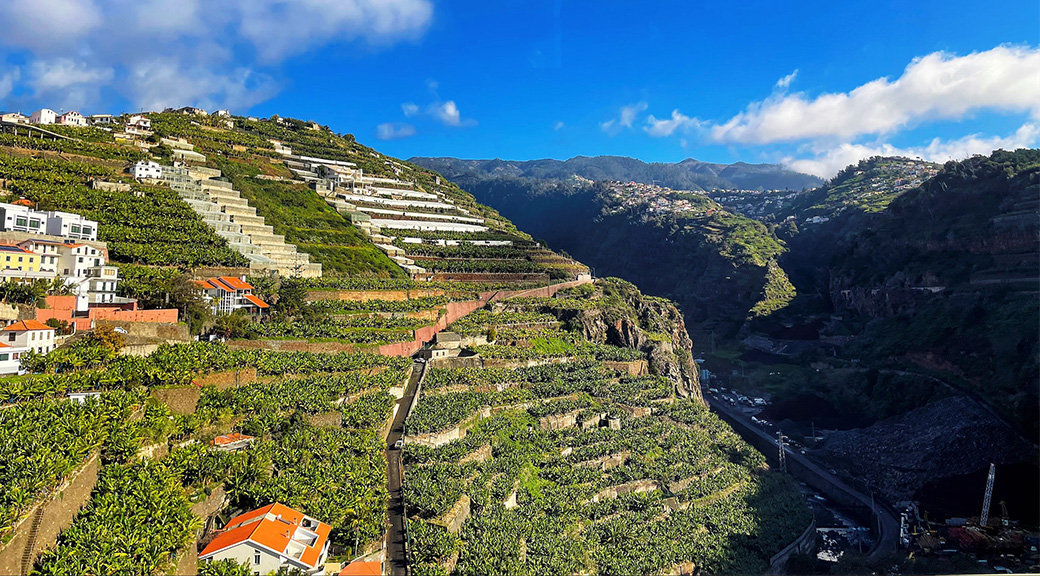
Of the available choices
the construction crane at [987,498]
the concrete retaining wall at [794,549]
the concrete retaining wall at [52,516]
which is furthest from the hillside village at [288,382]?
the construction crane at [987,498]

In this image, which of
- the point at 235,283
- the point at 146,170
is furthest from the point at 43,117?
the point at 235,283

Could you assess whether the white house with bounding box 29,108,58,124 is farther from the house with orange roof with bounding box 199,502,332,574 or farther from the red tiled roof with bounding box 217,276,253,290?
the house with orange roof with bounding box 199,502,332,574

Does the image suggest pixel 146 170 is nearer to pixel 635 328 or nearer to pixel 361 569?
pixel 635 328

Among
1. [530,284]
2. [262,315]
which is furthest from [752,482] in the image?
[262,315]

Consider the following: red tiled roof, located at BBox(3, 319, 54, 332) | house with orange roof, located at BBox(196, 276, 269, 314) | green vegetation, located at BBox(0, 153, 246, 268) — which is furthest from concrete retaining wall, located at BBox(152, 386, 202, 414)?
green vegetation, located at BBox(0, 153, 246, 268)

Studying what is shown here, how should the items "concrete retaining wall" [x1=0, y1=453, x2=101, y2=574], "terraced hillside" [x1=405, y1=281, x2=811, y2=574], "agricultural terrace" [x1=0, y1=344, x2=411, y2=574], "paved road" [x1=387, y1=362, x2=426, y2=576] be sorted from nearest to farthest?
"concrete retaining wall" [x1=0, y1=453, x2=101, y2=574] < "agricultural terrace" [x1=0, y1=344, x2=411, y2=574] < "paved road" [x1=387, y1=362, x2=426, y2=576] < "terraced hillside" [x1=405, y1=281, x2=811, y2=574]

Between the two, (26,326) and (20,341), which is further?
(26,326)

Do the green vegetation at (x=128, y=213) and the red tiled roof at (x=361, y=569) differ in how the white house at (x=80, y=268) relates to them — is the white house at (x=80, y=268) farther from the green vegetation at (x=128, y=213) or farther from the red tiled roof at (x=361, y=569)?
the red tiled roof at (x=361, y=569)
